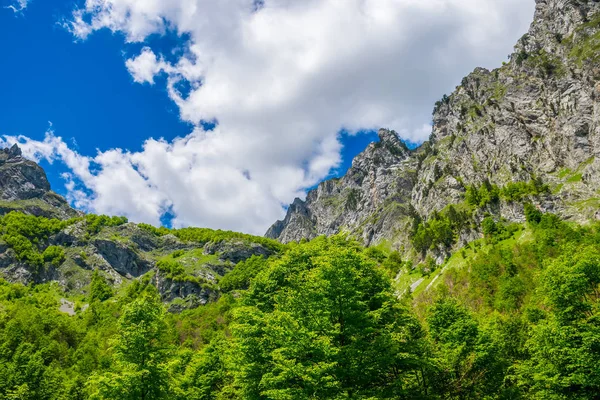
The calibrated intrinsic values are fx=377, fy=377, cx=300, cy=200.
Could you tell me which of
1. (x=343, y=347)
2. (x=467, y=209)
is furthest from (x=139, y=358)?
(x=467, y=209)

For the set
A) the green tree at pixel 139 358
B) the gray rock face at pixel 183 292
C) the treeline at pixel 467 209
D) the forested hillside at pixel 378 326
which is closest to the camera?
the forested hillside at pixel 378 326

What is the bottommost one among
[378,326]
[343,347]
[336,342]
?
[343,347]

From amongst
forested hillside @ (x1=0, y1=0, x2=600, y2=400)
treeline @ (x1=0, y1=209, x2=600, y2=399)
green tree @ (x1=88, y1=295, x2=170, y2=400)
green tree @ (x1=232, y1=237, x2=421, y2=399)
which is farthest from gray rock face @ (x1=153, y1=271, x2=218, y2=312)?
green tree @ (x1=232, y1=237, x2=421, y2=399)

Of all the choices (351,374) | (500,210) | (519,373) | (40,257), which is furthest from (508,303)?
(40,257)

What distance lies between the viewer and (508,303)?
282ft

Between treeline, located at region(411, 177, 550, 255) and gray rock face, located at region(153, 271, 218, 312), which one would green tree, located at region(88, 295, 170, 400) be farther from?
treeline, located at region(411, 177, 550, 255)

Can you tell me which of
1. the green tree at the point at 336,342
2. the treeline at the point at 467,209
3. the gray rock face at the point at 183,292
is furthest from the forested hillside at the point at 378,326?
the gray rock face at the point at 183,292

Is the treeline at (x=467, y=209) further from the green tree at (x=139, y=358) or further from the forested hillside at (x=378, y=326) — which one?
the green tree at (x=139, y=358)

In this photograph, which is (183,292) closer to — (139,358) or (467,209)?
(467,209)

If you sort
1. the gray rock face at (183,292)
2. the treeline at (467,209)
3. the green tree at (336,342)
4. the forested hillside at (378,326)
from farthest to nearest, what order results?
the gray rock face at (183,292) → the treeline at (467,209) → the forested hillside at (378,326) → the green tree at (336,342)

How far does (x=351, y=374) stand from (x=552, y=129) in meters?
197

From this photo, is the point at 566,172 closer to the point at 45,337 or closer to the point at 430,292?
the point at 430,292

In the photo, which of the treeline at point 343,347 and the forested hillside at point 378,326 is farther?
the forested hillside at point 378,326

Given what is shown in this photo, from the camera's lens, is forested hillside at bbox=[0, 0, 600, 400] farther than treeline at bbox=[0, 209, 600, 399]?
Yes
